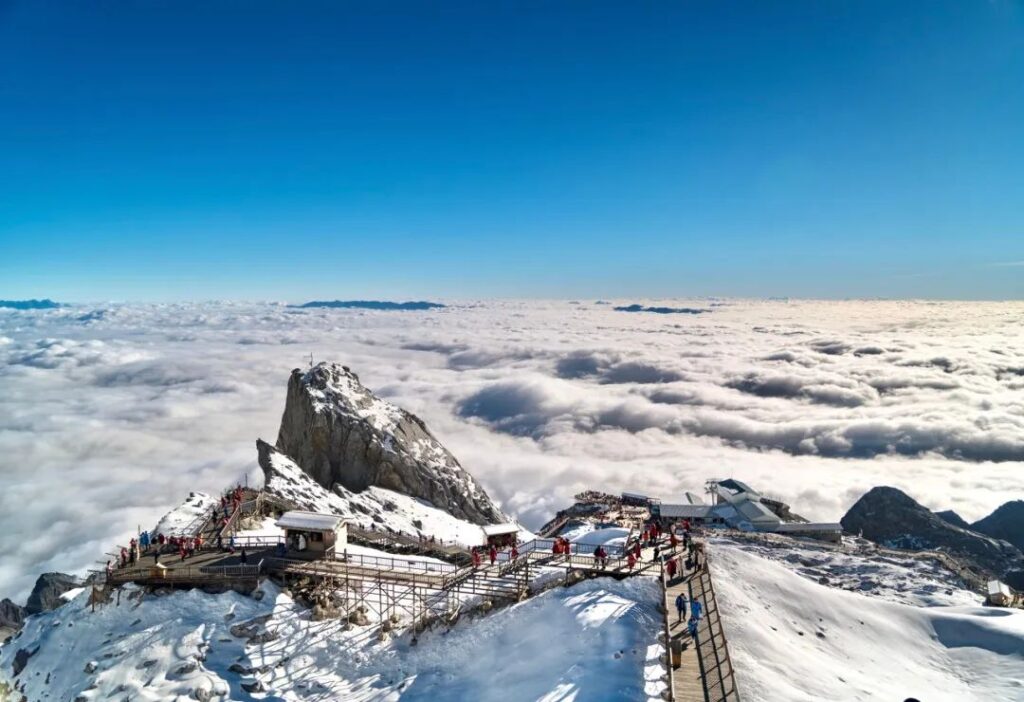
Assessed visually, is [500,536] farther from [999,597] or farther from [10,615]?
[10,615]

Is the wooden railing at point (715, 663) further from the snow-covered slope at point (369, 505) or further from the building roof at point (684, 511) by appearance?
the building roof at point (684, 511)

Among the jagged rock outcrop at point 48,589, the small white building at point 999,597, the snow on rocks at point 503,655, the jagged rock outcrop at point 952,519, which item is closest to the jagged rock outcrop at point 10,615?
the jagged rock outcrop at point 48,589

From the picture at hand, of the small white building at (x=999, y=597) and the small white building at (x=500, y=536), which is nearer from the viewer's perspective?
the small white building at (x=999, y=597)

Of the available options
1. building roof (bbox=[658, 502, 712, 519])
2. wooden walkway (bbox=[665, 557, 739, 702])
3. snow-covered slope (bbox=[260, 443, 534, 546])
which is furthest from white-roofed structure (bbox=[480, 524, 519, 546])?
building roof (bbox=[658, 502, 712, 519])

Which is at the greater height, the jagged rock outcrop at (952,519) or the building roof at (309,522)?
the building roof at (309,522)

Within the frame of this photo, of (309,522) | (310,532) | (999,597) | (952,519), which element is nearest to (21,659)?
(310,532)

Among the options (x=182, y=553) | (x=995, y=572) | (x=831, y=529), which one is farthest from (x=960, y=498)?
(x=182, y=553)
